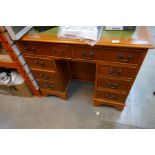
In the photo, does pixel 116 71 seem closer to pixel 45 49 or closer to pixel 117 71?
pixel 117 71

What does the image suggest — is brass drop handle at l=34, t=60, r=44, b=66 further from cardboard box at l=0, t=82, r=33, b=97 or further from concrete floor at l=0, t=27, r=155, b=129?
concrete floor at l=0, t=27, r=155, b=129

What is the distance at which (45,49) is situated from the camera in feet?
3.64

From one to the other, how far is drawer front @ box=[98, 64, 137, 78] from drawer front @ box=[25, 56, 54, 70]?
1.50ft

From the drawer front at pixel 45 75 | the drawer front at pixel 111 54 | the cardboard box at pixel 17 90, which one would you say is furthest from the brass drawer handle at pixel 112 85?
the cardboard box at pixel 17 90

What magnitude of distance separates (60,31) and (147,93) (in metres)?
1.26

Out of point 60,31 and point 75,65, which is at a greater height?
point 60,31

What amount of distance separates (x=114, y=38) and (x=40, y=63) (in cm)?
70

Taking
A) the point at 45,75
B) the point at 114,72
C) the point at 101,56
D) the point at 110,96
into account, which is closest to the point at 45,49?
the point at 45,75

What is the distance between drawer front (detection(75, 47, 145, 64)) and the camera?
940 millimetres

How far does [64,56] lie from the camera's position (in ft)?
3.67

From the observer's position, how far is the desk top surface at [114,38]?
0.89m

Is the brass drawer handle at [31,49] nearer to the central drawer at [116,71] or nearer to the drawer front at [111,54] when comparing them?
the drawer front at [111,54]
